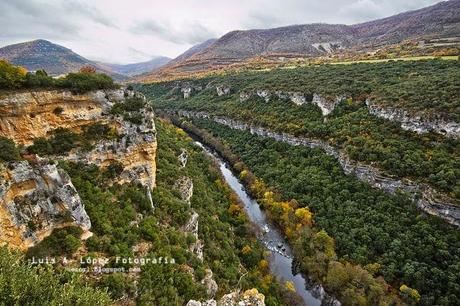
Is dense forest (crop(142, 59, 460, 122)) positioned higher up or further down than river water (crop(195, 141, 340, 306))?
higher up

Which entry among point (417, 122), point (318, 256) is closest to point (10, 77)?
→ point (318, 256)

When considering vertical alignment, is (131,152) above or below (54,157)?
below

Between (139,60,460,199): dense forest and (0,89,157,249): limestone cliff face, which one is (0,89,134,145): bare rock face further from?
(139,60,460,199): dense forest

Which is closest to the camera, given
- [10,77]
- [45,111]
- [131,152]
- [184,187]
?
[10,77]

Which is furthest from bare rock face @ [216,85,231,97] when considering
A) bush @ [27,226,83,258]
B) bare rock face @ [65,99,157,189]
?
bush @ [27,226,83,258]

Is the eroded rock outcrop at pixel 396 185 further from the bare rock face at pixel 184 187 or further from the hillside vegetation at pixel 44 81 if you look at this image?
the hillside vegetation at pixel 44 81

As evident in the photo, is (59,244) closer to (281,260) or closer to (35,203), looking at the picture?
(35,203)

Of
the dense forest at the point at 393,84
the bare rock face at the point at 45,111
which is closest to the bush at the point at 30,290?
the bare rock face at the point at 45,111
